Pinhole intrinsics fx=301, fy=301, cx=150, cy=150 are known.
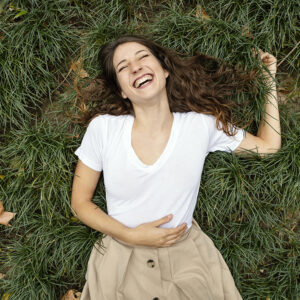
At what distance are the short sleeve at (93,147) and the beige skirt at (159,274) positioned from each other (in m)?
0.67

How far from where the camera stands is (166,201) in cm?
237

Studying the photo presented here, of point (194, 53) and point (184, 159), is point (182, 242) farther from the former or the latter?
point (194, 53)

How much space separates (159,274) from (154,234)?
0.31 meters

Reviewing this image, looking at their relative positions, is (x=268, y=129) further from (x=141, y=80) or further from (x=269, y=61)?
(x=141, y=80)

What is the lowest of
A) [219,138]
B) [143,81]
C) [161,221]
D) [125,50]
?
[161,221]

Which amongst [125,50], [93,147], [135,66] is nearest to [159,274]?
[93,147]

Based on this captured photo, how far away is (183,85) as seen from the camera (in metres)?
2.61

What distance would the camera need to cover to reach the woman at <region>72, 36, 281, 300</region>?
231cm

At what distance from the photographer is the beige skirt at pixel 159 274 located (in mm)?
2297

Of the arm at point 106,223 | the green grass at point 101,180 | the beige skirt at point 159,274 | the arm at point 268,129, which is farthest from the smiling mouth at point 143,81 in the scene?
the beige skirt at point 159,274

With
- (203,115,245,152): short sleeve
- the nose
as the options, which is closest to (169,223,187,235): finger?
(203,115,245,152): short sleeve

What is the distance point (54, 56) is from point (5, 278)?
7.16ft

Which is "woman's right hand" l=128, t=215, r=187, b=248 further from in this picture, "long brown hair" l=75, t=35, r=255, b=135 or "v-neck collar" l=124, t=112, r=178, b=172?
"long brown hair" l=75, t=35, r=255, b=135

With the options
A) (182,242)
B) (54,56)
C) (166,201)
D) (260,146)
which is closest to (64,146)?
(54,56)
